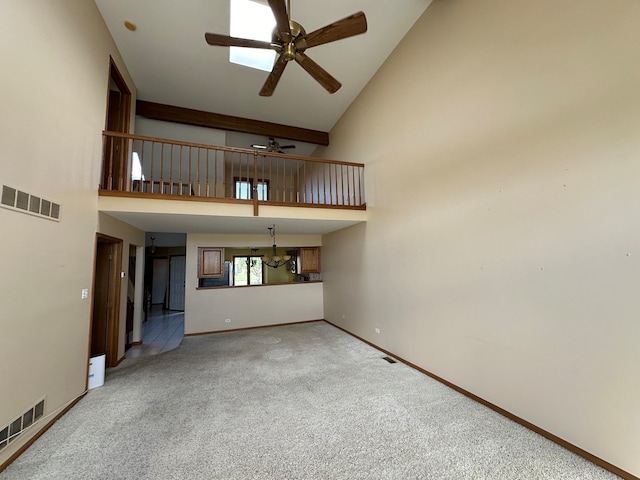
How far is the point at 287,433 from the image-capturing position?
2.36 meters

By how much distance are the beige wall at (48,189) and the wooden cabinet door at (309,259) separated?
4482mm

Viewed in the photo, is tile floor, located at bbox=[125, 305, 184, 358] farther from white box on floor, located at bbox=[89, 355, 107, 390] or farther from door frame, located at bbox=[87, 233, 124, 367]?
white box on floor, located at bbox=[89, 355, 107, 390]

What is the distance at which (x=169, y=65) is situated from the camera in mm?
4578

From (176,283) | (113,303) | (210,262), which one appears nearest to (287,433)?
(113,303)

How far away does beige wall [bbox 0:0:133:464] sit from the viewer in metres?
2.02

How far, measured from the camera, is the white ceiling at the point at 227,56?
365 cm

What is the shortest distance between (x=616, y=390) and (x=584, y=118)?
6.68ft

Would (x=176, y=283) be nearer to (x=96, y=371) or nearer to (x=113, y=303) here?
(x=113, y=303)

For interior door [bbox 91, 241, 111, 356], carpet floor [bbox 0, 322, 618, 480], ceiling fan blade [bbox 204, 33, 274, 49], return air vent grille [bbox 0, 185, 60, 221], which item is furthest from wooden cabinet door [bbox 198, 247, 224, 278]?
ceiling fan blade [bbox 204, 33, 274, 49]

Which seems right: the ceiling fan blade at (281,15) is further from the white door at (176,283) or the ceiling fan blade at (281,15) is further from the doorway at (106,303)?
the white door at (176,283)

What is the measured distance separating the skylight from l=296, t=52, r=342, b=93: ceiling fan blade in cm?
112

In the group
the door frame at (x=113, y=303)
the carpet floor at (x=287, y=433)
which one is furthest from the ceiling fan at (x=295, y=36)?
the carpet floor at (x=287, y=433)

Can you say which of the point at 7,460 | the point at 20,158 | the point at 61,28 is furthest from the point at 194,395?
the point at 61,28

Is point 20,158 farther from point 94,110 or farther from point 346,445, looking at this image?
point 346,445
